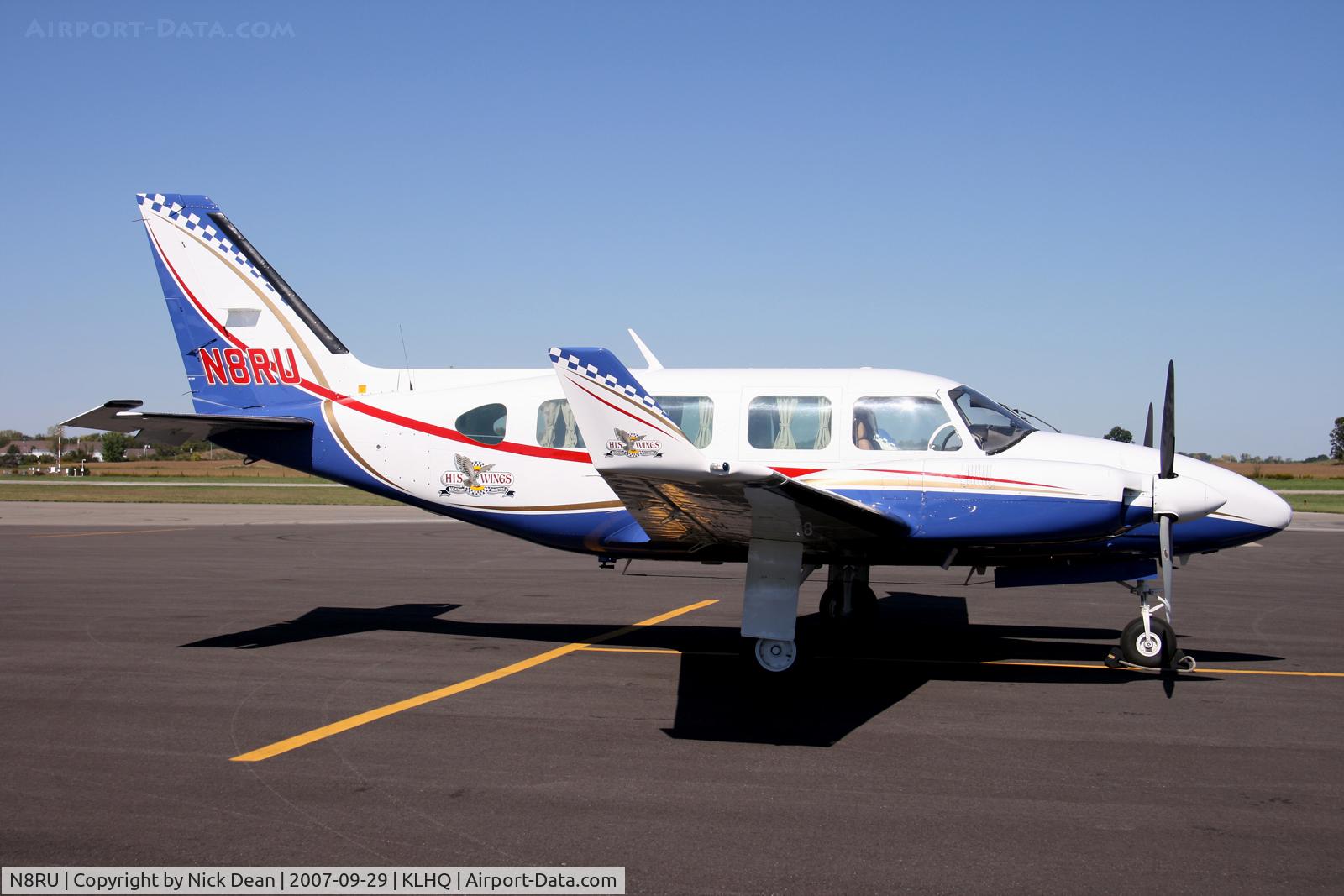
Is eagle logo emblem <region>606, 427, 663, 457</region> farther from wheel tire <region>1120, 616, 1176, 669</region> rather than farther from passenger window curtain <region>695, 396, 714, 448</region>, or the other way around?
wheel tire <region>1120, 616, 1176, 669</region>

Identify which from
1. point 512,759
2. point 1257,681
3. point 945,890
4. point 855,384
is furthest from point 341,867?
point 1257,681

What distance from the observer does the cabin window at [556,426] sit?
1035cm

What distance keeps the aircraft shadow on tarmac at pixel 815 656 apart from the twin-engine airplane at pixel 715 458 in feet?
1.53

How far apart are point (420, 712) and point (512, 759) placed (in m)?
1.51

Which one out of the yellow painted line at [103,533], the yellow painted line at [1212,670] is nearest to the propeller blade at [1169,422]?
the yellow painted line at [1212,670]

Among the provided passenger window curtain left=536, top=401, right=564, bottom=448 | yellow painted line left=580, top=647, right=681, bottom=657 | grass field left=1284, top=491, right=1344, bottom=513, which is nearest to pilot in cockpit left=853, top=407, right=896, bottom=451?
yellow painted line left=580, top=647, right=681, bottom=657

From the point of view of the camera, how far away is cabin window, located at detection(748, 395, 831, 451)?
976 cm

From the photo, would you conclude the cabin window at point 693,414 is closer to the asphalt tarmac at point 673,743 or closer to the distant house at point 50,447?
the asphalt tarmac at point 673,743

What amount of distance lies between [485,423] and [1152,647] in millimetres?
6841

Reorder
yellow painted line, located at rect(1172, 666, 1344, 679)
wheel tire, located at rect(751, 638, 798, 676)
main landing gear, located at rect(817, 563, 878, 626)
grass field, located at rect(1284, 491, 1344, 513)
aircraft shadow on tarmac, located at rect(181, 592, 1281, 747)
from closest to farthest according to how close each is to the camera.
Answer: aircraft shadow on tarmac, located at rect(181, 592, 1281, 747) < wheel tire, located at rect(751, 638, 798, 676) < yellow painted line, located at rect(1172, 666, 1344, 679) < main landing gear, located at rect(817, 563, 878, 626) < grass field, located at rect(1284, 491, 1344, 513)

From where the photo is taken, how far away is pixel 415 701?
7883 mm

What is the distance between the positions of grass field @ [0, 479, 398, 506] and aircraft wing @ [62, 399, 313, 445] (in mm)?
25135

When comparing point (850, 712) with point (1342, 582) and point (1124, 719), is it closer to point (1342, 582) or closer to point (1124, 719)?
point (1124, 719)

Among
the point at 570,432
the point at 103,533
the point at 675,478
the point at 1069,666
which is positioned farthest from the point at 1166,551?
the point at 103,533
